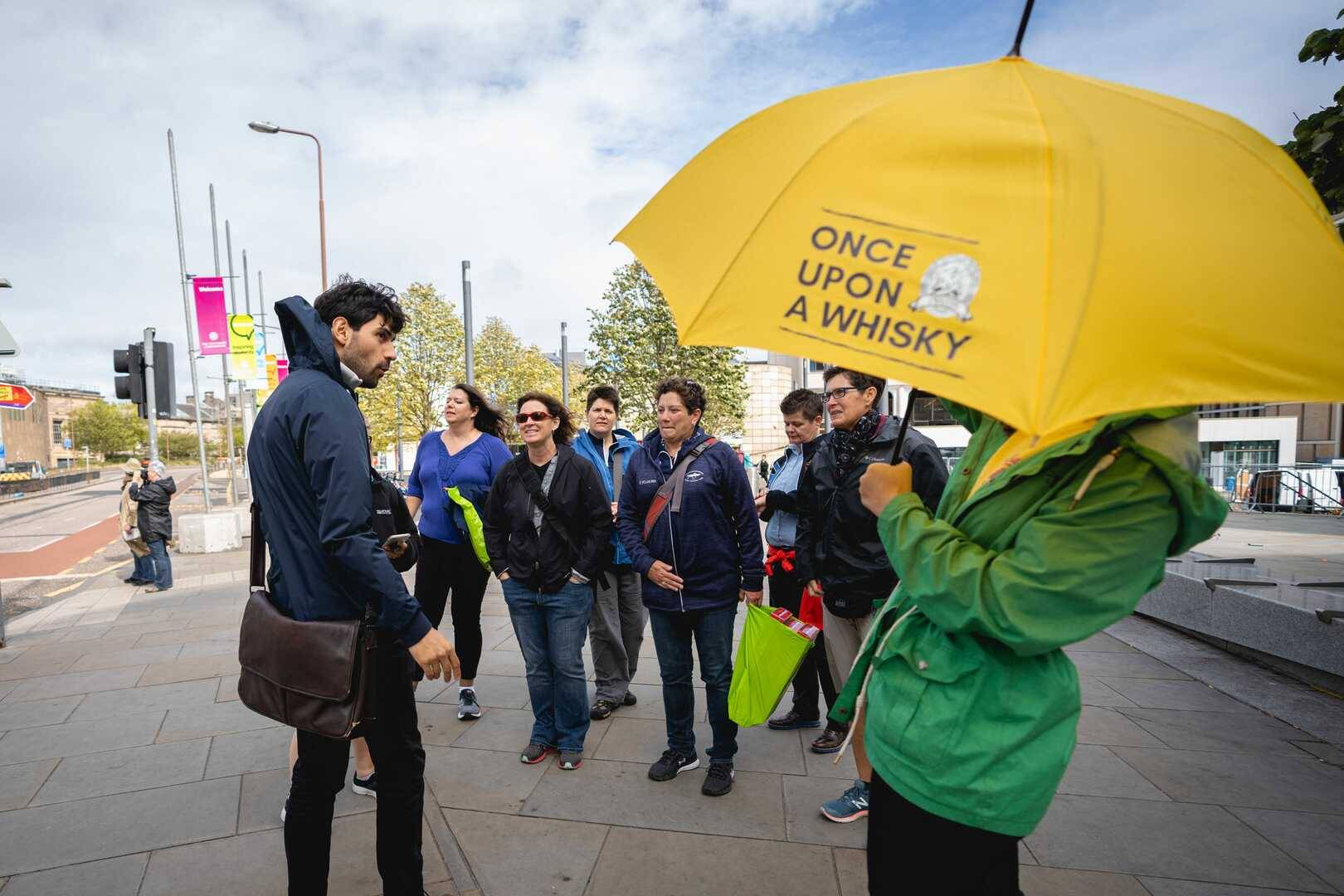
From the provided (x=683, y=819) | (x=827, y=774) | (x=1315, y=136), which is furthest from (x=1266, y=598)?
(x=683, y=819)

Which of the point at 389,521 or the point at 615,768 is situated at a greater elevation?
the point at 389,521

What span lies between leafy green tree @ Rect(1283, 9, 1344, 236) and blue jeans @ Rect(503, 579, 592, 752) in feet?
14.5

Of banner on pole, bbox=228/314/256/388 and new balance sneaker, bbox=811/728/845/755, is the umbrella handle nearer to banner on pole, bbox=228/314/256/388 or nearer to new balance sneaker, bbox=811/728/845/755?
new balance sneaker, bbox=811/728/845/755

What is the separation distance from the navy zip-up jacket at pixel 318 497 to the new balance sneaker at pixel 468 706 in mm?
2439

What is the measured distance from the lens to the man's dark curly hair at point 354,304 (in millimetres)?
2451

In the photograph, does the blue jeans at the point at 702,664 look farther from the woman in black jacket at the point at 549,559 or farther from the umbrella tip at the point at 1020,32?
the umbrella tip at the point at 1020,32

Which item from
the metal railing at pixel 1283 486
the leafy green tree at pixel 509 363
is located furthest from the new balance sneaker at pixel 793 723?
the leafy green tree at pixel 509 363

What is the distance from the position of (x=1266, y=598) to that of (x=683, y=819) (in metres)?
4.86

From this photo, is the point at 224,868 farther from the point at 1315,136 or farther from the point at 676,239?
the point at 1315,136

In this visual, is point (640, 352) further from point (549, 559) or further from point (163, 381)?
point (549, 559)

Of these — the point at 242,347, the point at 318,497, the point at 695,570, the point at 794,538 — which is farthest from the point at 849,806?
the point at 242,347

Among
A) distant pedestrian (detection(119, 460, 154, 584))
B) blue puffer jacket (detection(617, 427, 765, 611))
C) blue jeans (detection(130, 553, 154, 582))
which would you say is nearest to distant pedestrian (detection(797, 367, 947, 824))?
blue puffer jacket (detection(617, 427, 765, 611))

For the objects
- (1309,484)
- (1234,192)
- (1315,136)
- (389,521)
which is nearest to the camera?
(1234,192)

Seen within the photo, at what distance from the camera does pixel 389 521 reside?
252 centimetres
